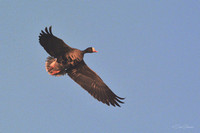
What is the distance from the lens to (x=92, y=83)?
15805mm

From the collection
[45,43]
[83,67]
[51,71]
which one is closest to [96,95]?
[83,67]

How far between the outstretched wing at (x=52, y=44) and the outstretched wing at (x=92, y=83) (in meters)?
1.29

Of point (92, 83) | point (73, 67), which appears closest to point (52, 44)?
point (73, 67)

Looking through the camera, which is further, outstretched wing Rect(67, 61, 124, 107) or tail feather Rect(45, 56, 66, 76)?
outstretched wing Rect(67, 61, 124, 107)

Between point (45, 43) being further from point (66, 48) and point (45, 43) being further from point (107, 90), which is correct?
point (107, 90)

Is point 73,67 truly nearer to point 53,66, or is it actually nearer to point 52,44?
point 53,66

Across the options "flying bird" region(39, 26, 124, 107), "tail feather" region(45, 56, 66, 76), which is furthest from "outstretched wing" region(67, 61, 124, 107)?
"tail feather" region(45, 56, 66, 76)

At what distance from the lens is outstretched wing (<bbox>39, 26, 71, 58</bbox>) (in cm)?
1445

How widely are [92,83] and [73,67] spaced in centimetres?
133

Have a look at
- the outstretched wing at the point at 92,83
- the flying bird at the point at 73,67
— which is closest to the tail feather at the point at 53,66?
the flying bird at the point at 73,67

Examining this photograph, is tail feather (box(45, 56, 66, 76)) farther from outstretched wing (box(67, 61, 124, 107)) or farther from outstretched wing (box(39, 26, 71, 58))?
outstretched wing (box(67, 61, 124, 107))

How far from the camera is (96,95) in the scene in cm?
1560

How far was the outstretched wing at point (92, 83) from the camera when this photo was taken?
1555cm

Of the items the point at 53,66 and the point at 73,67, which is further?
the point at 73,67
